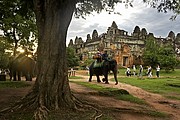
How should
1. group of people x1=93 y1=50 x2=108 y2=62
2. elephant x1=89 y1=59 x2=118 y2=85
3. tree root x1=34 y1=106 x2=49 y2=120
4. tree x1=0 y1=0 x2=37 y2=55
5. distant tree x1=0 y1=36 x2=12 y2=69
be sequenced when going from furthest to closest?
1. distant tree x1=0 y1=36 x2=12 y2=69
2. group of people x1=93 y1=50 x2=108 y2=62
3. elephant x1=89 y1=59 x2=118 y2=85
4. tree x1=0 y1=0 x2=37 y2=55
5. tree root x1=34 y1=106 x2=49 y2=120

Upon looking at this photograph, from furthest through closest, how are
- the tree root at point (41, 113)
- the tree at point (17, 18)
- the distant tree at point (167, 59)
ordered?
the distant tree at point (167, 59) < the tree at point (17, 18) < the tree root at point (41, 113)

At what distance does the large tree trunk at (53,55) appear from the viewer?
7.61 m

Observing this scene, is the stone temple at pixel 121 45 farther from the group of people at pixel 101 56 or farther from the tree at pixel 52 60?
the tree at pixel 52 60

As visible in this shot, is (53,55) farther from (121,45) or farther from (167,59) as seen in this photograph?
(121,45)

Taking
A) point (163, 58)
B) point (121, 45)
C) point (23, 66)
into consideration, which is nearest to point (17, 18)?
point (23, 66)

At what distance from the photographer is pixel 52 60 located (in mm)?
7770

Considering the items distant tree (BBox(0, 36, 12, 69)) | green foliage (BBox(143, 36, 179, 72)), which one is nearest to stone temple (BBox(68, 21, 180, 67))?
green foliage (BBox(143, 36, 179, 72))

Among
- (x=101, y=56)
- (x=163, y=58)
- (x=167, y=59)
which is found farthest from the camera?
(x=163, y=58)

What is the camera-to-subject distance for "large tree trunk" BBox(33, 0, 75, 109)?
761 cm

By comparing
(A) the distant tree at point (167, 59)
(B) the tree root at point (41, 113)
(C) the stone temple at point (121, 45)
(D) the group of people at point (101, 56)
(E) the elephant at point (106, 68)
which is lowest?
(B) the tree root at point (41, 113)

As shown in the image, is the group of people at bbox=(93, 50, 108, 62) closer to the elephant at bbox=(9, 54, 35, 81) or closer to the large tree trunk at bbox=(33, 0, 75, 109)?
the elephant at bbox=(9, 54, 35, 81)

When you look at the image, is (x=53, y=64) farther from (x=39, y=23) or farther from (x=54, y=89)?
(x=39, y=23)

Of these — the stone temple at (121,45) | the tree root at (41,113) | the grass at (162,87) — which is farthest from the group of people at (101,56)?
the stone temple at (121,45)

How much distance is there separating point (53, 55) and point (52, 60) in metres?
0.15
